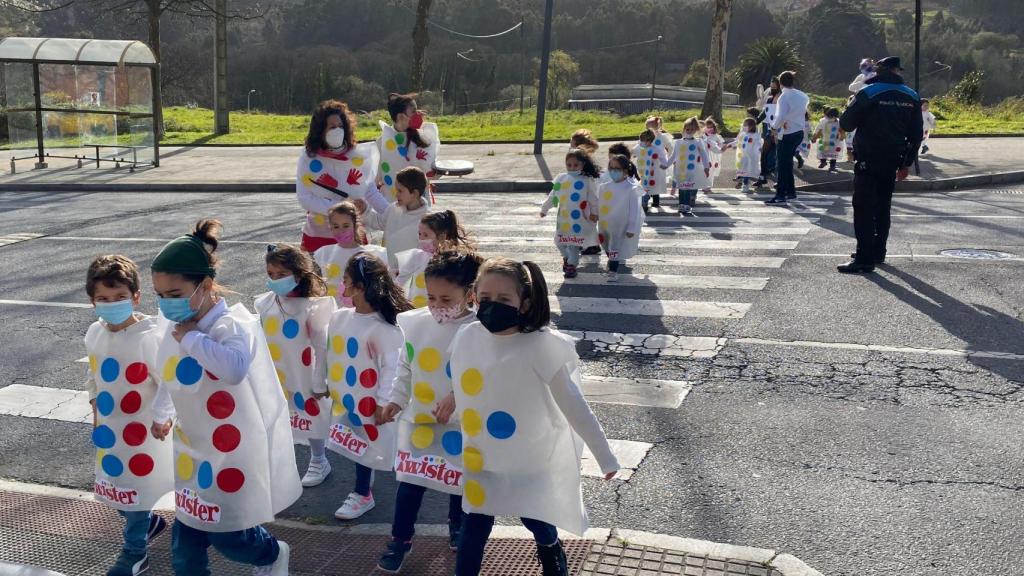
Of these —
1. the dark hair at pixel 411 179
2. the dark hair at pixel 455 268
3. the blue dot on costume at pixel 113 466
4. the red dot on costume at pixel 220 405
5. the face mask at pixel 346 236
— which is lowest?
the blue dot on costume at pixel 113 466

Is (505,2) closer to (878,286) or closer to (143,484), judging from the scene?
(878,286)

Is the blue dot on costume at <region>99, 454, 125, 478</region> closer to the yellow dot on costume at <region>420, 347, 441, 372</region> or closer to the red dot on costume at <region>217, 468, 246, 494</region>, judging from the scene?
the red dot on costume at <region>217, 468, 246, 494</region>

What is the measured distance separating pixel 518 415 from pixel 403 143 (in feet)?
19.0

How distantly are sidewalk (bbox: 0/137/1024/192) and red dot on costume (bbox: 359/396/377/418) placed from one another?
14121 mm

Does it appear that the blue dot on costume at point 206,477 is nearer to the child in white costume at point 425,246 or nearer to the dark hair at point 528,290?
the dark hair at point 528,290

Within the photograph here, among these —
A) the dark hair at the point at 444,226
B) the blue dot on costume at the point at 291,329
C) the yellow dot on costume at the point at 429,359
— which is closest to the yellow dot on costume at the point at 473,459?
the yellow dot on costume at the point at 429,359

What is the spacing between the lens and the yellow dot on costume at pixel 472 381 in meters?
4.23

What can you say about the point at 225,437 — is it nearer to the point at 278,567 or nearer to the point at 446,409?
the point at 278,567

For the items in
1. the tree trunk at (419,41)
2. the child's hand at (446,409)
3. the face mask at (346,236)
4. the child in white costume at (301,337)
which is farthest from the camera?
the tree trunk at (419,41)

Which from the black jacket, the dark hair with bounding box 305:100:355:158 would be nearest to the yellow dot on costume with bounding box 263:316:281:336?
the dark hair with bounding box 305:100:355:158

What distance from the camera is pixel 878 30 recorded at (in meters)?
85.4

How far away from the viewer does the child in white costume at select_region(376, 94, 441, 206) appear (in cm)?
944

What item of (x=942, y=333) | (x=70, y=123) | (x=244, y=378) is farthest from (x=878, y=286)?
(x=70, y=123)

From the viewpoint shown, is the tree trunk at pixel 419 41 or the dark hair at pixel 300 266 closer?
the dark hair at pixel 300 266
